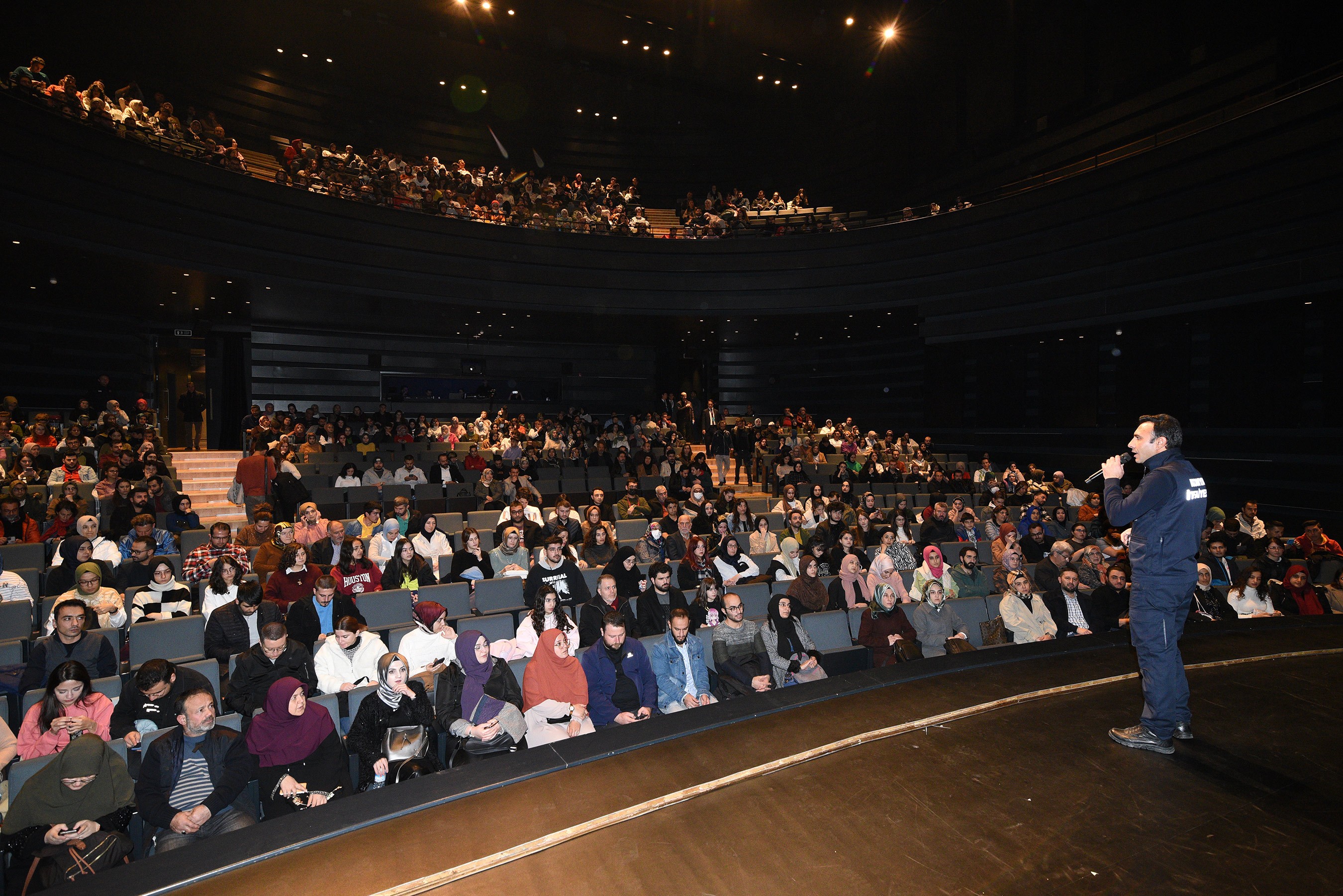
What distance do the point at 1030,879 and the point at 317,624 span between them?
4.44 m

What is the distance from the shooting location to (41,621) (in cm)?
485

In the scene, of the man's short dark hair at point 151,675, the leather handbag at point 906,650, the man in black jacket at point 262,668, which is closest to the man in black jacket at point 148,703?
the man's short dark hair at point 151,675

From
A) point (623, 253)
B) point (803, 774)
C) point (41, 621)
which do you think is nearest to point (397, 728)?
point (803, 774)

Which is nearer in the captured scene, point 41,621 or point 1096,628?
point 41,621

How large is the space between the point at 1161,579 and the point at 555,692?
2.96 meters

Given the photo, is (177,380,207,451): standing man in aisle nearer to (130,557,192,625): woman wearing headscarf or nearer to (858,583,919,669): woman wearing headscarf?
(130,557,192,625): woman wearing headscarf

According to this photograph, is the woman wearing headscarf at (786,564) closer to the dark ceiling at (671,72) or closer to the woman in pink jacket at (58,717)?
the woman in pink jacket at (58,717)

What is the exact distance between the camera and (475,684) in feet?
12.1

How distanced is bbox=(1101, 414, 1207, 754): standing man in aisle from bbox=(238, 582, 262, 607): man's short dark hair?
4.80 metres

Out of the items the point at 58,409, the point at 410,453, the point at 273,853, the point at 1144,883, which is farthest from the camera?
the point at 58,409

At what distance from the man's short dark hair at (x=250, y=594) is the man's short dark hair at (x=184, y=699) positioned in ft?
3.42

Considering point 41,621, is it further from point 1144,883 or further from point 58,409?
point 58,409

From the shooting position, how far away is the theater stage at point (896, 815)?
6.34ft

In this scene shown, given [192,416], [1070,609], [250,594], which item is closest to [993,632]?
[1070,609]
